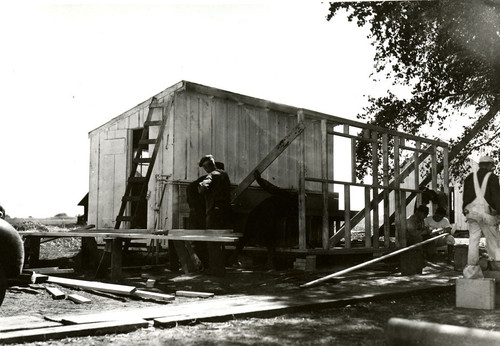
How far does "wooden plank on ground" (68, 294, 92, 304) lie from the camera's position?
25.1ft

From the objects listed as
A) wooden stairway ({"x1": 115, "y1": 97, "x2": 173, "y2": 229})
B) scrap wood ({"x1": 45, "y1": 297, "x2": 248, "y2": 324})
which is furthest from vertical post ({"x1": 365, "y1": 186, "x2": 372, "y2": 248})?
scrap wood ({"x1": 45, "y1": 297, "x2": 248, "y2": 324})

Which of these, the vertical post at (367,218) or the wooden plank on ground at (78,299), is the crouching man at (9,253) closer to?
the wooden plank on ground at (78,299)

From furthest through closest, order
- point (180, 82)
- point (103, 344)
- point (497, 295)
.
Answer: point (180, 82) < point (497, 295) < point (103, 344)

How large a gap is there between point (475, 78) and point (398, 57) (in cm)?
228

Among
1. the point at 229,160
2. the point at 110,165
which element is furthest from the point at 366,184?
the point at 110,165

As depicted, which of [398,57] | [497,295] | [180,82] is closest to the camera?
[497,295]

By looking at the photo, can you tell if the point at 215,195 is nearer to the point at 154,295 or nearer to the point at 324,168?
the point at 324,168

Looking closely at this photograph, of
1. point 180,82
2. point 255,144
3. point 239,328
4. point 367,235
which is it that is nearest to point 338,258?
point 367,235

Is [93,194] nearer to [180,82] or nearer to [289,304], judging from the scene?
[180,82]

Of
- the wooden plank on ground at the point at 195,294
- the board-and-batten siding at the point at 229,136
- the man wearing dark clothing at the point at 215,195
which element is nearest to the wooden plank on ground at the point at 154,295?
the wooden plank on ground at the point at 195,294

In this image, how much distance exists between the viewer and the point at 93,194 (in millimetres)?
15125

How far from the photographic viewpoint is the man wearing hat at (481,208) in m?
7.94

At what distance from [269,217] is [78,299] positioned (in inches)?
201

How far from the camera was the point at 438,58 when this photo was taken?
16266mm
